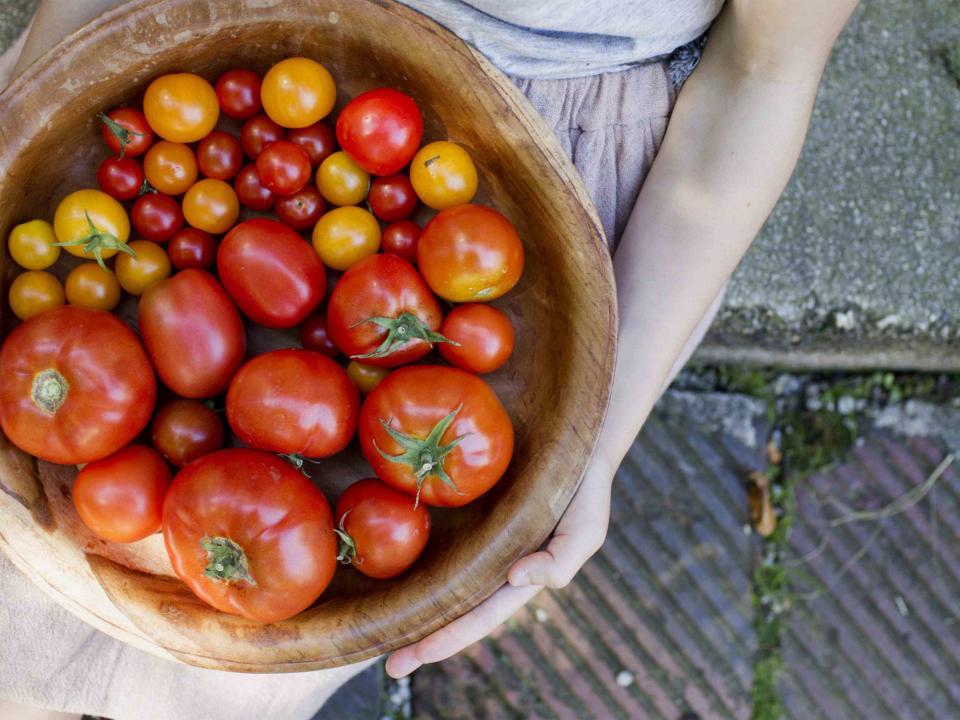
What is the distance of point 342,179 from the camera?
4.57ft

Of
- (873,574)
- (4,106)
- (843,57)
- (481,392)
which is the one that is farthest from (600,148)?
(873,574)

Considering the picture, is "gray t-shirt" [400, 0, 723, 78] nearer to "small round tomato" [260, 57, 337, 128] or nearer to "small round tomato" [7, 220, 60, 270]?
"small round tomato" [260, 57, 337, 128]

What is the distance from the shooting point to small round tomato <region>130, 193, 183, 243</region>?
137cm

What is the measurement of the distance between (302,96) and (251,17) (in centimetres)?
13

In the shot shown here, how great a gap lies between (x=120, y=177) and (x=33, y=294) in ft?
0.72

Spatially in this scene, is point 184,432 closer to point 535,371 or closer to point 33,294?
point 33,294

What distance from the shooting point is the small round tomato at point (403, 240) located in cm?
138

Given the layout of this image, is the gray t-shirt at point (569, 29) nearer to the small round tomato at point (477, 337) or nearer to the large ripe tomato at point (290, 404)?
the small round tomato at point (477, 337)

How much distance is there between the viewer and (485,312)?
1.31m

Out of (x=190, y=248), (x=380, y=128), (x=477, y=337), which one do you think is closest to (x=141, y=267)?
(x=190, y=248)

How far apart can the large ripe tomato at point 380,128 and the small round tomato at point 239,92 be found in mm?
155

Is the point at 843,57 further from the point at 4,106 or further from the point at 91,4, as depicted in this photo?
the point at 4,106

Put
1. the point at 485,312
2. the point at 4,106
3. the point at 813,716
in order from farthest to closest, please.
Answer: the point at 813,716 → the point at 485,312 → the point at 4,106

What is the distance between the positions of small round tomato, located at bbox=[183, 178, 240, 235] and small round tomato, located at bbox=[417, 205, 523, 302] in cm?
32
